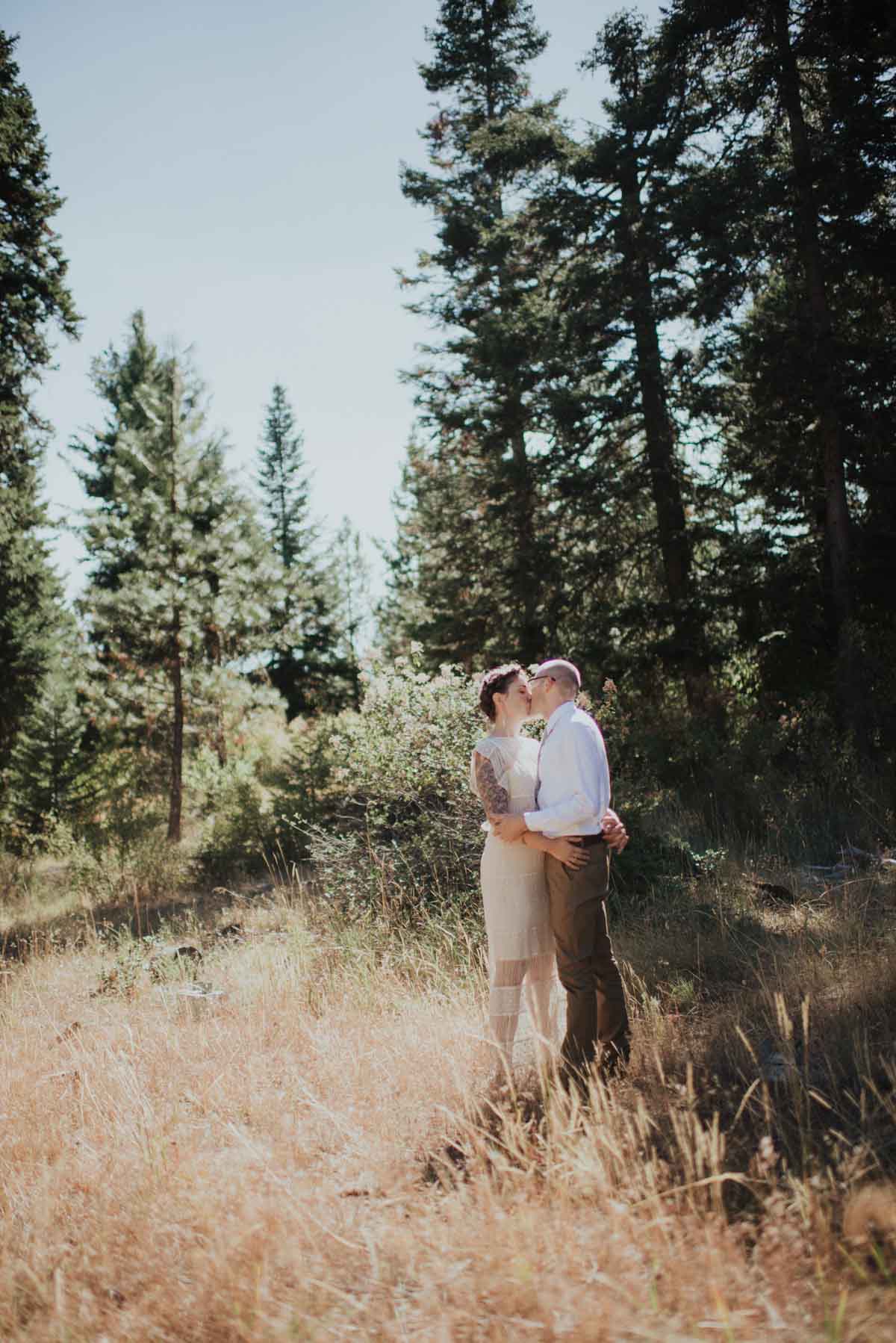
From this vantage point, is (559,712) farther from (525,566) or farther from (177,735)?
(177,735)

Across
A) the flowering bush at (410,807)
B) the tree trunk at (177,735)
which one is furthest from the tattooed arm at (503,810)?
the tree trunk at (177,735)

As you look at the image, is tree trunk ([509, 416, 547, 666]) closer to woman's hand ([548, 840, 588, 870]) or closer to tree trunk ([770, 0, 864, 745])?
tree trunk ([770, 0, 864, 745])

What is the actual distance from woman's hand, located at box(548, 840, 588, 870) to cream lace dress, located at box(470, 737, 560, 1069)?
251 millimetres

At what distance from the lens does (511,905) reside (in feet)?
13.0

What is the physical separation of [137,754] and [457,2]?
18.8 m

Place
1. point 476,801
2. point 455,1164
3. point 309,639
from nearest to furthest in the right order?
point 455,1164 < point 476,801 < point 309,639

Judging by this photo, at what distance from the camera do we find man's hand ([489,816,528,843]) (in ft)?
12.4

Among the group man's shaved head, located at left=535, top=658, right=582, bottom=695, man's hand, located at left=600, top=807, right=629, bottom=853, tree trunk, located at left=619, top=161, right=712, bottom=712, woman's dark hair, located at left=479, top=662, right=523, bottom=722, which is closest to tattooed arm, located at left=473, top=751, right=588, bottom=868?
man's hand, located at left=600, top=807, right=629, bottom=853

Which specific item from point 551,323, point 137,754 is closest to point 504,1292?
point 551,323

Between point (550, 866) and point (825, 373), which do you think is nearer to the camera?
point (550, 866)

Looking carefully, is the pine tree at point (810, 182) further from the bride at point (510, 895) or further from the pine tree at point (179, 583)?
the pine tree at point (179, 583)

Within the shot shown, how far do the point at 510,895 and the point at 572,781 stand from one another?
2.23 ft

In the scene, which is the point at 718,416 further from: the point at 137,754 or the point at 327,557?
the point at 327,557

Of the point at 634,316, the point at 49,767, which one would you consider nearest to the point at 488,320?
the point at 634,316
